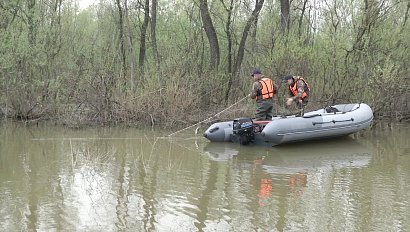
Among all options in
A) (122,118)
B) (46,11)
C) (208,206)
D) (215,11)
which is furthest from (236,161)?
(46,11)

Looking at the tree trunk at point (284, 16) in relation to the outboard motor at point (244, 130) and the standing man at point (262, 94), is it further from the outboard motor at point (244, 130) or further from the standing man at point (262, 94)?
the outboard motor at point (244, 130)

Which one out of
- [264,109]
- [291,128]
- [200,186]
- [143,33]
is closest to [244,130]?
[291,128]

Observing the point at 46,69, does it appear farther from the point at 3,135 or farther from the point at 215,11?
the point at 215,11

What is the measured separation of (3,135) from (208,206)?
736 centimetres

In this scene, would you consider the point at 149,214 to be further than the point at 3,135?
No

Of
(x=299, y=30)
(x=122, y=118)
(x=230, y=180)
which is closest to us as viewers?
(x=230, y=180)

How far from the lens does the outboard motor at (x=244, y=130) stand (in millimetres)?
9578

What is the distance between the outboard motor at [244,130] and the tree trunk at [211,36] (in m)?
5.02

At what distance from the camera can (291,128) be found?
31.3 feet

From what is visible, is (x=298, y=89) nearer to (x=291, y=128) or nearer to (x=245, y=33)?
(x=291, y=128)

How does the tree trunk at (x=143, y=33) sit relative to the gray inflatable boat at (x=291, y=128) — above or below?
above

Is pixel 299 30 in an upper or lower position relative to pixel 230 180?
upper

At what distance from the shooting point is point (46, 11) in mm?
15758

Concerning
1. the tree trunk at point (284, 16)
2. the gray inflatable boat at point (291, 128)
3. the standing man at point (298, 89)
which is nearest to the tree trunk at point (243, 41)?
the tree trunk at point (284, 16)
